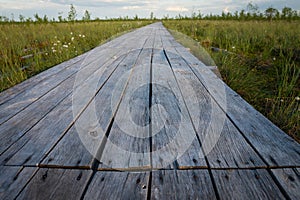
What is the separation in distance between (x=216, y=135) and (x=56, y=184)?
2.79 ft

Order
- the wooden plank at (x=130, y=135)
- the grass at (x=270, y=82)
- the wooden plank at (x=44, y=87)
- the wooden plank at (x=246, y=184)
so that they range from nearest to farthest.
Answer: the wooden plank at (x=246, y=184)
the wooden plank at (x=130, y=135)
the wooden plank at (x=44, y=87)
the grass at (x=270, y=82)

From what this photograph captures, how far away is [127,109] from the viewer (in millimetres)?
1555

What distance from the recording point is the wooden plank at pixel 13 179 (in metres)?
0.85

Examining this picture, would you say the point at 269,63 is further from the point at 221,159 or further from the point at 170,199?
the point at 170,199

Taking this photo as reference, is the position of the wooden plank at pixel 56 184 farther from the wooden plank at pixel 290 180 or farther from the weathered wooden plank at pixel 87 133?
the wooden plank at pixel 290 180

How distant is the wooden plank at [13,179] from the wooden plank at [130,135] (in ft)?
1.07

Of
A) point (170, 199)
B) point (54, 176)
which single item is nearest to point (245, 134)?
point (170, 199)

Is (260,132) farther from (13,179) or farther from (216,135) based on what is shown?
(13,179)

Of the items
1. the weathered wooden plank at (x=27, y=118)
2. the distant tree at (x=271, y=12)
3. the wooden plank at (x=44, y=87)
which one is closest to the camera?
the weathered wooden plank at (x=27, y=118)

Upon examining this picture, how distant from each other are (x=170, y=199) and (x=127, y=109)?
2.77 feet

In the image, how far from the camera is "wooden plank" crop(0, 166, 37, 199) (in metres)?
0.85

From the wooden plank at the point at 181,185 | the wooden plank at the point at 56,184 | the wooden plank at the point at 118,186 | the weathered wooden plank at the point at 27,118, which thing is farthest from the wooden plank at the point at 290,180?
the weathered wooden plank at the point at 27,118

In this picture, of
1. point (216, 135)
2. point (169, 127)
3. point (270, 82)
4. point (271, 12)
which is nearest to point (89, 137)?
point (169, 127)

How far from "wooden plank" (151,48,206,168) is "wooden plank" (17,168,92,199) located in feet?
1.10
